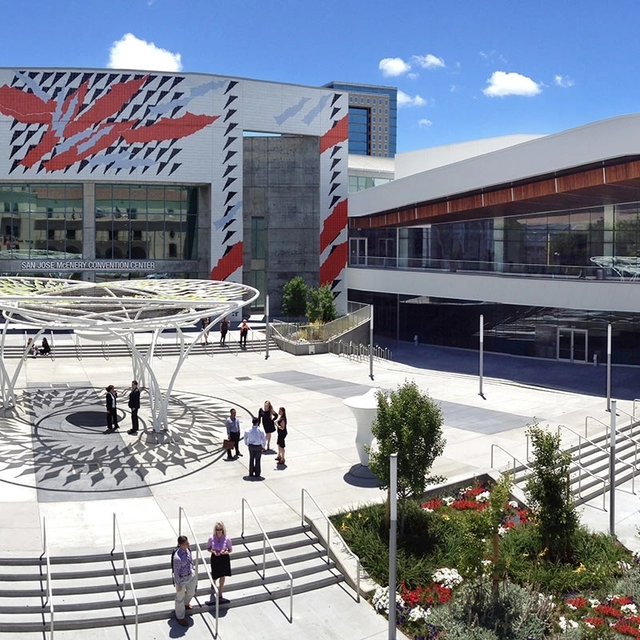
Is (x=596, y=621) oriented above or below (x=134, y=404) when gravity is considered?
below

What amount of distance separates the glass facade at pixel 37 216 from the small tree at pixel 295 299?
1501 centimetres

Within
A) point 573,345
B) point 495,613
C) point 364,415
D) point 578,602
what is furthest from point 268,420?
point 573,345

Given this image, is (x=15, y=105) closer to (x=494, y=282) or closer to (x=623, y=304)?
(x=494, y=282)

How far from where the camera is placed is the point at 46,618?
454 inches

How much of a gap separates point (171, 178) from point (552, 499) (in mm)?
38856

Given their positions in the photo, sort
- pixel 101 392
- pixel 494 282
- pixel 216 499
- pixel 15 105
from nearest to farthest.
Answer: pixel 216 499 < pixel 101 392 < pixel 494 282 < pixel 15 105

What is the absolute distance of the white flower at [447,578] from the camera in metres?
13.0

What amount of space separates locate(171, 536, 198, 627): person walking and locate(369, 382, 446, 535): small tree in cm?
440

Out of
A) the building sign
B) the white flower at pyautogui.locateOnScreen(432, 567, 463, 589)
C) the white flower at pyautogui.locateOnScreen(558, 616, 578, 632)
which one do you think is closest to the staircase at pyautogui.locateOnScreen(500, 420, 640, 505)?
the white flower at pyautogui.locateOnScreen(432, 567, 463, 589)

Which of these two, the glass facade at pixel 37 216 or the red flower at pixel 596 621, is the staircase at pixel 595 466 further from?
the glass facade at pixel 37 216

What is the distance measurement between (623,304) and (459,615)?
2085cm

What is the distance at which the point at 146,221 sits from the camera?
1994 inches

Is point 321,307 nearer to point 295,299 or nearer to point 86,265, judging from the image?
point 295,299

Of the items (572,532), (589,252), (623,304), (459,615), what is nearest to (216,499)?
(459,615)
